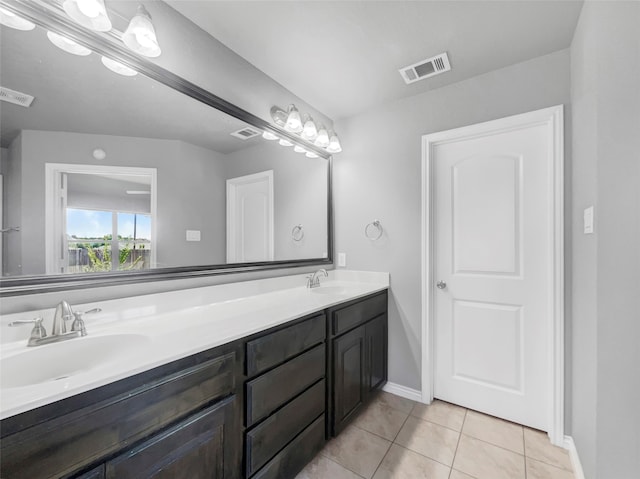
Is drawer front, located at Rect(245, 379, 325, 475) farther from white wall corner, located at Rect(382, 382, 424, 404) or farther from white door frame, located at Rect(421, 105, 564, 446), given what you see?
white door frame, located at Rect(421, 105, 564, 446)

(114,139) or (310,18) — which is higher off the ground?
(310,18)

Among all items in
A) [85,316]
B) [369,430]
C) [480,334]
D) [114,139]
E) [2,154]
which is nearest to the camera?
[2,154]

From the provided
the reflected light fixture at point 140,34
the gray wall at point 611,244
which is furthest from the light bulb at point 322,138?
the gray wall at point 611,244

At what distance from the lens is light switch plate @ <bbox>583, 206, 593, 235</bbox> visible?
1.25m

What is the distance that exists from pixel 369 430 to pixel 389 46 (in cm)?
238

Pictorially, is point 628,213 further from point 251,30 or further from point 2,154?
point 2,154

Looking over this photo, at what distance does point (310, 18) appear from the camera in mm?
1481

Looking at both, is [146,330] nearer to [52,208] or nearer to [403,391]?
[52,208]

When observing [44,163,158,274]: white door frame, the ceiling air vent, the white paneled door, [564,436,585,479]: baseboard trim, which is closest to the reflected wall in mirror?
[44,163,158,274]: white door frame

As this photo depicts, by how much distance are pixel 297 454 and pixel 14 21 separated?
81.6 inches

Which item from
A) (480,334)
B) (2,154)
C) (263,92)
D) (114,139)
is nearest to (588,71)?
(480,334)

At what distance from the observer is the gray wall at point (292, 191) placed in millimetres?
1882

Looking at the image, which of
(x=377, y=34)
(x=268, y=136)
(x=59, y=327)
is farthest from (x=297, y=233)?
(x=59, y=327)

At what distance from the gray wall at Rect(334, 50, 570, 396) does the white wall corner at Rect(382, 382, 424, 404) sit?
0.04m
